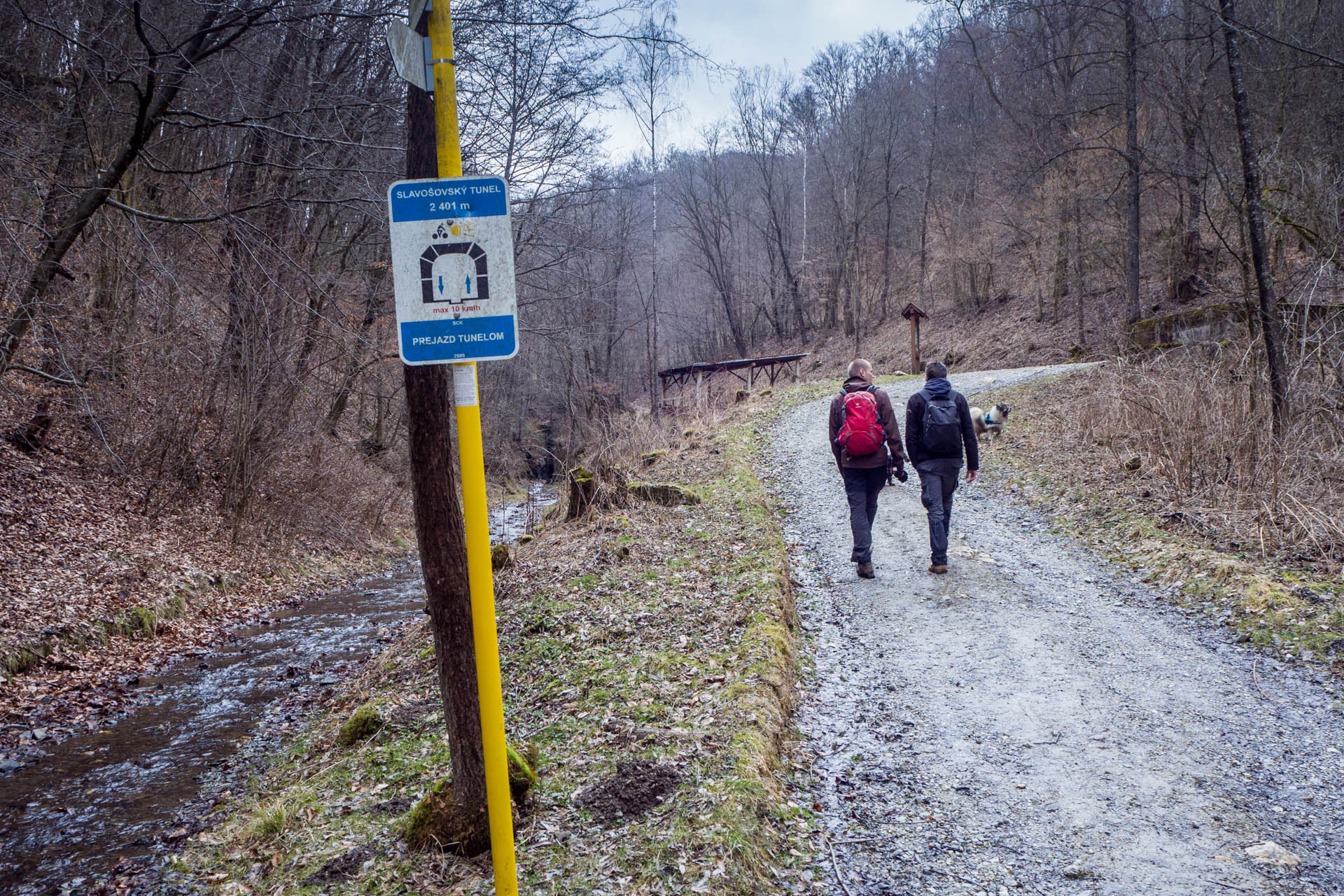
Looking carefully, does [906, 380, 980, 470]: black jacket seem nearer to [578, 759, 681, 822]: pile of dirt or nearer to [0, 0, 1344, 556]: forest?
[0, 0, 1344, 556]: forest

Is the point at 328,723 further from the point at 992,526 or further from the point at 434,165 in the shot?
the point at 992,526

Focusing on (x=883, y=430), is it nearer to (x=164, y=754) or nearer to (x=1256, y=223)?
(x=1256, y=223)

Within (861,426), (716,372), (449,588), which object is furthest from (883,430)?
(716,372)

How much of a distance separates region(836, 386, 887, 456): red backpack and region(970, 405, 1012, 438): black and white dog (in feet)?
24.5

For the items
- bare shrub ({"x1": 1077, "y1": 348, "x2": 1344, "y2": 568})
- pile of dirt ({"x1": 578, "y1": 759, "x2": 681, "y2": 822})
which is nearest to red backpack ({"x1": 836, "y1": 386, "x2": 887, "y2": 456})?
bare shrub ({"x1": 1077, "y1": 348, "x2": 1344, "y2": 568})

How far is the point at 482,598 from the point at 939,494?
6269mm

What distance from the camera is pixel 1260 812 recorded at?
402cm

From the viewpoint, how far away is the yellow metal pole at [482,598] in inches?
112

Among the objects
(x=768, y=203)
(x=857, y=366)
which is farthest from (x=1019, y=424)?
(x=768, y=203)

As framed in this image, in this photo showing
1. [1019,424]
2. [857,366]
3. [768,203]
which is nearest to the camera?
[857,366]

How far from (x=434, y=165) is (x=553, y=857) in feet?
10.8

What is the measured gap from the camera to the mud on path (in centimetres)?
372

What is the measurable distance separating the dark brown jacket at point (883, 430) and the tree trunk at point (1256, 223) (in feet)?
14.9

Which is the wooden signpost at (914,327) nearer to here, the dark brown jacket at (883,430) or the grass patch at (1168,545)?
the grass patch at (1168,545)
